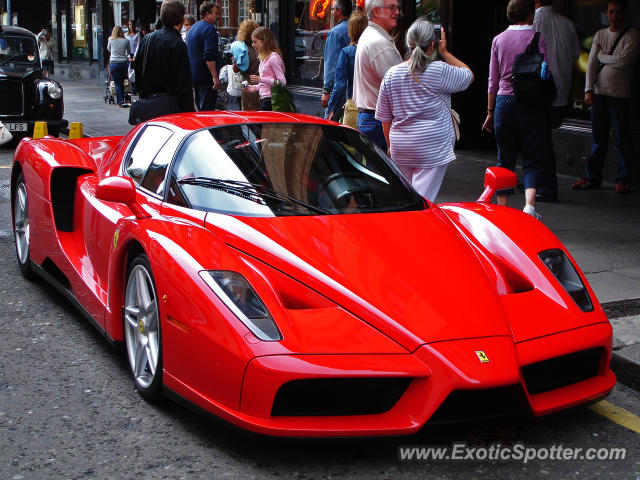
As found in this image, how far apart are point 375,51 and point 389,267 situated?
3.54 meters

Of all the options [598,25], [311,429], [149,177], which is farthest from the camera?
[598,25]

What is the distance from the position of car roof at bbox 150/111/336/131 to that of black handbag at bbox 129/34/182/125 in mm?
3743

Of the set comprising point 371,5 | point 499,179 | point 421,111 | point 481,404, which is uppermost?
point 371,5

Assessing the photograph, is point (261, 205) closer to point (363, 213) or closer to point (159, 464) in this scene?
point (363, 213)

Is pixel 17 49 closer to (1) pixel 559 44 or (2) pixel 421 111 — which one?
(1) pixel 559 44

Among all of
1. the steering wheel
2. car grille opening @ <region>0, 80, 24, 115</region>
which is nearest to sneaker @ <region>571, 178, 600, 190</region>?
the steering wheel

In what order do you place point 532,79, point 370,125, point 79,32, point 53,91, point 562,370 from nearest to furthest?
1. point 562,370
2. point 370,125
3. point 532,79
4. point 53,91
5. point 79,32

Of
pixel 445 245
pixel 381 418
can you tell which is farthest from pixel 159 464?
pixel 445 245

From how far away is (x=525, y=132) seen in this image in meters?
8.13

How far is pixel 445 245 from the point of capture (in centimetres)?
410

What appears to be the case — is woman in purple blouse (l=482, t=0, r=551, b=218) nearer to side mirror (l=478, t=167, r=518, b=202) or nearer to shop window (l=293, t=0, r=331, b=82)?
side mirror (l=478, t=167, r=518, b=202)

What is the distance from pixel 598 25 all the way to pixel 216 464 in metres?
8.50

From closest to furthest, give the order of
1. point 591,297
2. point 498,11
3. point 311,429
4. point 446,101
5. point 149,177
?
point 311,429 → point 591,297 → point 149,177 → point 446,101 → point 498,11

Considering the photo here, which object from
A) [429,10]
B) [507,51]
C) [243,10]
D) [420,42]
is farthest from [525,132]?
[243,10]
